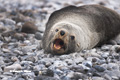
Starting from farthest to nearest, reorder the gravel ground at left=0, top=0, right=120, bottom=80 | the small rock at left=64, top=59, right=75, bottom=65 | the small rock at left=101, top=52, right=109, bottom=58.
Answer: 1. the small rock at left=101, top=52, right=109, bottom=58
2. the small rock at left=64, top=59, right=75, bottom=65
3. the gravel ground at left=0, top=0, right=120, bottom=80

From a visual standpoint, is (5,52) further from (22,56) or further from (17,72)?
(17,72)

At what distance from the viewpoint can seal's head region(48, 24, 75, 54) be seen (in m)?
5.90

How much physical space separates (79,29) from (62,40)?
78 centimetres

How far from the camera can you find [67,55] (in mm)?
6090

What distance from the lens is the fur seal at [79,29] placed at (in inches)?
238

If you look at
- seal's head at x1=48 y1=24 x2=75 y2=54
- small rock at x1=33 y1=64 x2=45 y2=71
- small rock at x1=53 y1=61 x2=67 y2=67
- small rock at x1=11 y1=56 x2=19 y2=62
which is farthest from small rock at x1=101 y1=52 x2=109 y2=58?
small rock at x1=11 y1=56 x2=19 y2=62

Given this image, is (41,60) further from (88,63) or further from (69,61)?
(88,63)

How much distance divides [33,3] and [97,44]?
21.7 feet

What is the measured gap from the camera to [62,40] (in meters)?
5.93

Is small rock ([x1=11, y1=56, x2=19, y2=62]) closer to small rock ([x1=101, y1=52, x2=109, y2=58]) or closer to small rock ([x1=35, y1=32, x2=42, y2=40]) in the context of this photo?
small rock ([x1=101, y1=52, x2=109, y2=58])

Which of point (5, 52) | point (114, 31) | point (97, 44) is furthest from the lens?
point (114, 31)

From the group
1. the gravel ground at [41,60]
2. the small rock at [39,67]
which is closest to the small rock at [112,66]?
the gravel ground at [41,60]

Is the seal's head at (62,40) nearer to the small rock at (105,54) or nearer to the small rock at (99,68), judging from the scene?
the small rock at (105,54)

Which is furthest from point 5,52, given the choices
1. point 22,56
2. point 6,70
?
point 6,70
